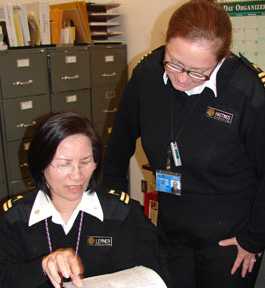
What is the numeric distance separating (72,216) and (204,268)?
470 mm

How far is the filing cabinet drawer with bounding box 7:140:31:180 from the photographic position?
2934 millimetres

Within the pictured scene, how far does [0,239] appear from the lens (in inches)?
49.6

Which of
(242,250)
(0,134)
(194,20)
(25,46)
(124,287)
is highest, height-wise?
(194,20)

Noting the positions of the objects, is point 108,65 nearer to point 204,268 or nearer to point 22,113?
point 22,113

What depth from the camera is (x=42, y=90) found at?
3002mm

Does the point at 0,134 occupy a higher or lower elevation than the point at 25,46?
lower

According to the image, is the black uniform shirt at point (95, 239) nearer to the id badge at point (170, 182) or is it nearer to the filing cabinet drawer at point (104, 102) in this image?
the id badge at point (170, 182)

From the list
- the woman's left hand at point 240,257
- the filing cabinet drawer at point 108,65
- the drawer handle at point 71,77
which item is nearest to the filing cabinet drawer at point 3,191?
the drawer handle at point 71,77

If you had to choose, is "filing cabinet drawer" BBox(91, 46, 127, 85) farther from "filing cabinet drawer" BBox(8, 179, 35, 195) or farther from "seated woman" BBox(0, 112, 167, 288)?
"seated woman" BBox(0, 112, 167, 288)

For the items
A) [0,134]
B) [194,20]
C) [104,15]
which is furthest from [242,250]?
[104,15]

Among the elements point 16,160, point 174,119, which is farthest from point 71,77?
point 174,119

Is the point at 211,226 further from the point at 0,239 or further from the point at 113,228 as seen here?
the point at 0,239

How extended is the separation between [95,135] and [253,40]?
135 cm

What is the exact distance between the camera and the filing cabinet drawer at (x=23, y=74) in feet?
9.21
